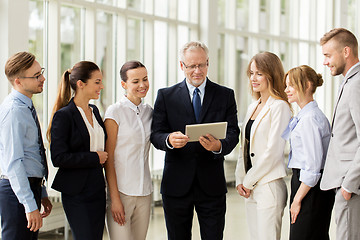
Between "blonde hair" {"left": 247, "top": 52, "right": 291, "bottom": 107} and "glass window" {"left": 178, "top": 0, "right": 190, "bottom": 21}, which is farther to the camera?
"glass window" {"left": 178, "top": 0, "right": 190, "bottom": 21}

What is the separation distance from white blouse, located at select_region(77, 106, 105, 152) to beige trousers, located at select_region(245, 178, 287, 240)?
123 centimetres

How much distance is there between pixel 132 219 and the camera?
→ 12.2 ft

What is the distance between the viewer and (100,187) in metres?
3.48

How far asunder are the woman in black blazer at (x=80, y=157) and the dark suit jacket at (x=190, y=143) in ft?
1.62

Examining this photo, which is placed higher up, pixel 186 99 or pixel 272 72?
pixel 272 72

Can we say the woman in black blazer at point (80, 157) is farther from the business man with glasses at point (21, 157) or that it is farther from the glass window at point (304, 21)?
the glass window at point (304, 21)

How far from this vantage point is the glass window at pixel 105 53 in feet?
24.6

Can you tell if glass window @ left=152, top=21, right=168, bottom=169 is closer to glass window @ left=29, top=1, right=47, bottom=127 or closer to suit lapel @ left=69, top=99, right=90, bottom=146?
glass window @ left=29, top=1, right=47, bottom=127

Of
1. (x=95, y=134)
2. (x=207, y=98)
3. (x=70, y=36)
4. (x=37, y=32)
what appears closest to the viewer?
(x=95, y=134)

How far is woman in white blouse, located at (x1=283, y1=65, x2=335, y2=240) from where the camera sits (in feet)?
11.5

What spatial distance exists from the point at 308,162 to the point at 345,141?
34 cm

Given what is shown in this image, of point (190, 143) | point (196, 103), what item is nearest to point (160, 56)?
point (196, 103)

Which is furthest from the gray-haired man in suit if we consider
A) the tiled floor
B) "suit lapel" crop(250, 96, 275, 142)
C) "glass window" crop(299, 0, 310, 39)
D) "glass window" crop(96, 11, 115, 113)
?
"glass window" crop(299, 0, 310, 39)

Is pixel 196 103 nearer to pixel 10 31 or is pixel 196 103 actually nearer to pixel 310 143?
pixel 310 143
